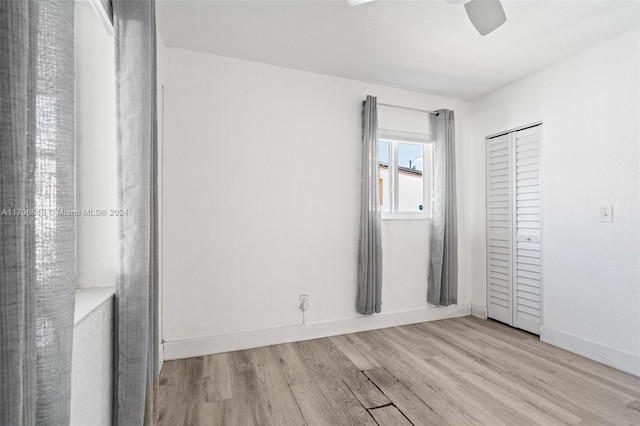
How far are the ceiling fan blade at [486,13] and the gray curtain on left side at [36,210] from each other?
1729mm

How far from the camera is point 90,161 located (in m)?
1.25

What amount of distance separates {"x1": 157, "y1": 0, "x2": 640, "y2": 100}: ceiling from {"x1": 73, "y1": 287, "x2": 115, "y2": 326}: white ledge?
184cm

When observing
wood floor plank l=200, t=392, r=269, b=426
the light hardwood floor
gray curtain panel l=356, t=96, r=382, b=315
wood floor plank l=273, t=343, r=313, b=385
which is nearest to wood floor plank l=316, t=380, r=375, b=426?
the light hardwood floor

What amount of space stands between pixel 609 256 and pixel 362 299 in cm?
202

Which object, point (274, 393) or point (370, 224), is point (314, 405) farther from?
point (370, 224)

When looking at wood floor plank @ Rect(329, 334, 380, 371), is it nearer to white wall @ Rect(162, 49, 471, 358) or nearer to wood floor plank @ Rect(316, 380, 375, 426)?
white wall @ Rect(162, 49, 471, 358)

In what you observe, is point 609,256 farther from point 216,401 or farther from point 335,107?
point 216,401

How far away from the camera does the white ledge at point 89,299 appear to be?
93 centimetres

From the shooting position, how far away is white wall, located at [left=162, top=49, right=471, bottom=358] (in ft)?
8.27

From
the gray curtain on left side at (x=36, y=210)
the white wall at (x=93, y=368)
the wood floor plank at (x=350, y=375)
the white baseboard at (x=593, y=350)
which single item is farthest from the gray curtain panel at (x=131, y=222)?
the white baseboard at (x=593, y=350)

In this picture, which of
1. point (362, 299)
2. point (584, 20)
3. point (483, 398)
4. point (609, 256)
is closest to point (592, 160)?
point (609, 256)

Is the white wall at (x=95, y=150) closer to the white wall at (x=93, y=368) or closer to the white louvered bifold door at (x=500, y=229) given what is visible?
the white wall at (x=93, y=368)

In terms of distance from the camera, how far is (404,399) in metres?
1.90

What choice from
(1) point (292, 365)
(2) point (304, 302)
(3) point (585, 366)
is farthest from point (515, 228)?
(1) point (292, 365)
